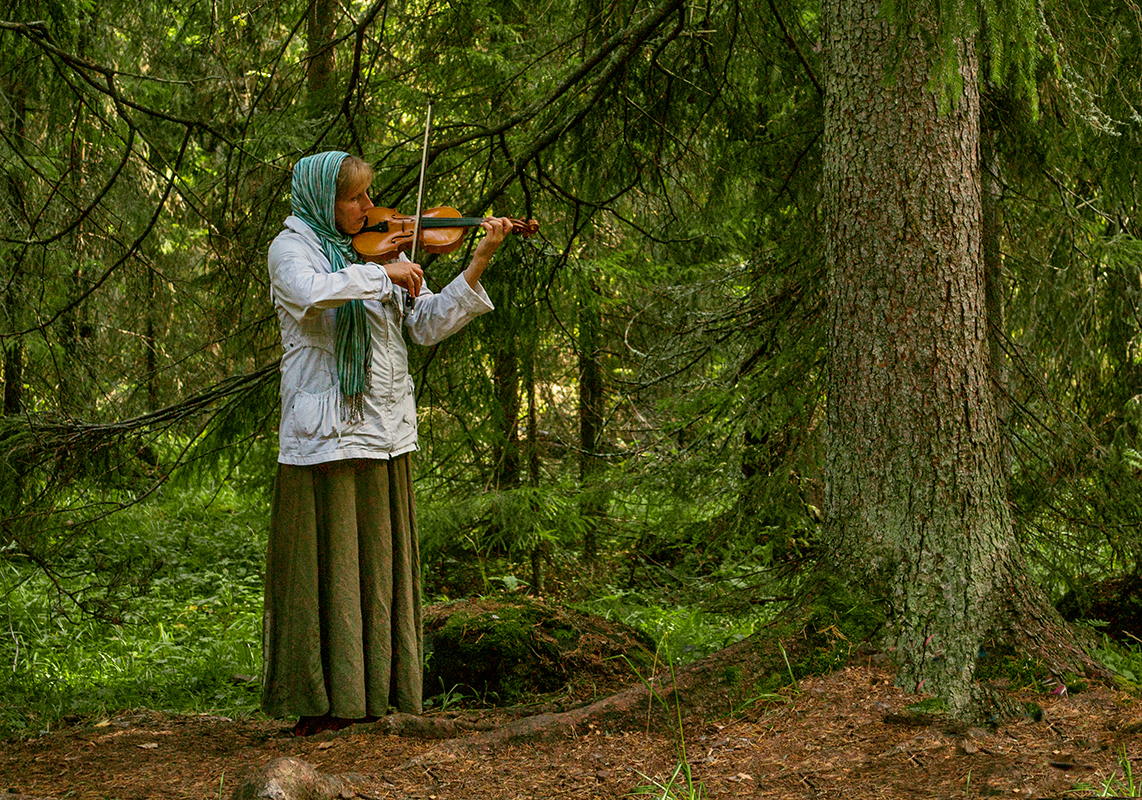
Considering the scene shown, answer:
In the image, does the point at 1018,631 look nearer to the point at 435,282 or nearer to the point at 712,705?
the point at 712,705

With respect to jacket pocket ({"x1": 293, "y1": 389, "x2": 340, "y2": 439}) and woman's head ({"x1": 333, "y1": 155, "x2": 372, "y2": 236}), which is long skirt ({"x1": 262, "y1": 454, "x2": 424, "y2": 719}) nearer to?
A: jacket pocket ({"x1": 293, "y1": 389, "x2": 340, "y2": 439})

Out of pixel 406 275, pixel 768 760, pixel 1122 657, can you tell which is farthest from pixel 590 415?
pixel 768 760

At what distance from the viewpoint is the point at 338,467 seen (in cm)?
319

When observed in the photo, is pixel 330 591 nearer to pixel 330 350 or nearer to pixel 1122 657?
pixel 330 350

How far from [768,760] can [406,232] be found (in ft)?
6.93

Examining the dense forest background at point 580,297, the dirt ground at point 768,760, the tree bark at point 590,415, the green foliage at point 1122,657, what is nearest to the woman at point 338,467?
the dirt ground at point 768,760

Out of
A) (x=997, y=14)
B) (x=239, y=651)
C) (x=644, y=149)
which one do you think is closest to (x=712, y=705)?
(x=997, y=14)

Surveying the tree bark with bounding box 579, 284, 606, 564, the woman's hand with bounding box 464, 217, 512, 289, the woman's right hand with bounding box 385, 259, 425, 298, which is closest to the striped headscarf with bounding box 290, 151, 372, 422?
the woman's right hand with bounding box 385, 259, 425, 298

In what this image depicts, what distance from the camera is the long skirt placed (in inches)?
125

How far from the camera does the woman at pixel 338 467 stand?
3.13 meters

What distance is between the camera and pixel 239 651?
5414 mm

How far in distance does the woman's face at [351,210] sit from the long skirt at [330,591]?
2.70 feet

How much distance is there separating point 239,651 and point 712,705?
11.5 feet

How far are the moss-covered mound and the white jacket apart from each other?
1164 millimetres
